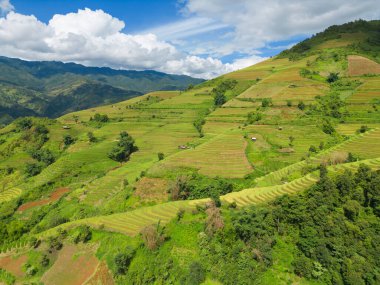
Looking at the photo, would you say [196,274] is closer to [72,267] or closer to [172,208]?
[172,208]

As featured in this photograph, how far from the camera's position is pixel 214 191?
50.4m

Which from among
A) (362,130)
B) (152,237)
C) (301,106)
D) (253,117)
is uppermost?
(301,106)

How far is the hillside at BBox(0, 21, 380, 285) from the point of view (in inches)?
1239

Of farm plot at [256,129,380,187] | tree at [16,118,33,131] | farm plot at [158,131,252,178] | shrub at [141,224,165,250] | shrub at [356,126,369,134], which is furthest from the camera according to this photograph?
tree at [16,118,33,131]

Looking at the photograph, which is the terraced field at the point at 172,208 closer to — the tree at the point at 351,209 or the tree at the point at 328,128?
the tree at the point at 351,209

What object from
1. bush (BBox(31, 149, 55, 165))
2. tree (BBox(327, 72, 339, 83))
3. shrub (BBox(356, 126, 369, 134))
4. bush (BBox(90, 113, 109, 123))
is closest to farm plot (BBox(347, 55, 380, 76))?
tree (BBox(327, 72, 339, 83))

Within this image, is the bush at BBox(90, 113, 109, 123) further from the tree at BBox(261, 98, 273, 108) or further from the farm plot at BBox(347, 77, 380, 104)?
the farm plot at BBox(347, 77, 380, 104)

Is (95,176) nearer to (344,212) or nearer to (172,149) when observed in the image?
(172,149)

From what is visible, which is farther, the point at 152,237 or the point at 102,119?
the point at 102,119

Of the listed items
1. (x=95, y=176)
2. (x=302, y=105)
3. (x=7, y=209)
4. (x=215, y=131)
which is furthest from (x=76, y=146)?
(x=302, y=105)

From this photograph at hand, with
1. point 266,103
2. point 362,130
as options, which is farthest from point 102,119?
point 362,130

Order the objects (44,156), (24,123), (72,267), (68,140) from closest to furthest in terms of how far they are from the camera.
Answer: (72,267) → (44,156) → (68,140) → (24,123)

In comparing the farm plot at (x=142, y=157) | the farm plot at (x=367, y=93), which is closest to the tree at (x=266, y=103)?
the farm plot at (x=367, y=93)

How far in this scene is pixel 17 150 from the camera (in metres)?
99.6
